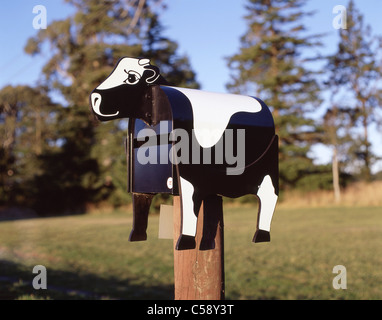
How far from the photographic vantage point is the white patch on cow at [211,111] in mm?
Answer: 2098

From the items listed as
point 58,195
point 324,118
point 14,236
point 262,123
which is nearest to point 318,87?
point 324,118

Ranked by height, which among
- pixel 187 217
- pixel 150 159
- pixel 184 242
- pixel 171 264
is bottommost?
pixel 171 264

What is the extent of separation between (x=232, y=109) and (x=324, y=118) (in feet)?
97.4

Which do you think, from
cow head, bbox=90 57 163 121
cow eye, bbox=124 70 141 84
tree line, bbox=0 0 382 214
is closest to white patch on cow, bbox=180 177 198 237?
cow head, bbox=90 57 163 121

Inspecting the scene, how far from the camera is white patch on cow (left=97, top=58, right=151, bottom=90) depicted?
224 cm

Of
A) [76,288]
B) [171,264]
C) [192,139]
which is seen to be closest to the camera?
[192,139]

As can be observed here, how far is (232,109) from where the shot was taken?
87.4 inches

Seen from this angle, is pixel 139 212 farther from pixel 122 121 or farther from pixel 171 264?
pixel 122 121

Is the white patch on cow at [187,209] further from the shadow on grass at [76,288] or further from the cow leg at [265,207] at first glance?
the shadow on grass at [76,288]

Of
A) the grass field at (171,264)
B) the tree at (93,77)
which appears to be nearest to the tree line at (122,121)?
the tree at (93,77)

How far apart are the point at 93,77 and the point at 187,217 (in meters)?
25.7

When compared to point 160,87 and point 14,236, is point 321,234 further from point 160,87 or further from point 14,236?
point 160,87

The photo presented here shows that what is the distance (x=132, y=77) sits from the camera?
227cm

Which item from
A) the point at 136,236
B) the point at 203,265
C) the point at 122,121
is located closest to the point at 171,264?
the point at 136,236
